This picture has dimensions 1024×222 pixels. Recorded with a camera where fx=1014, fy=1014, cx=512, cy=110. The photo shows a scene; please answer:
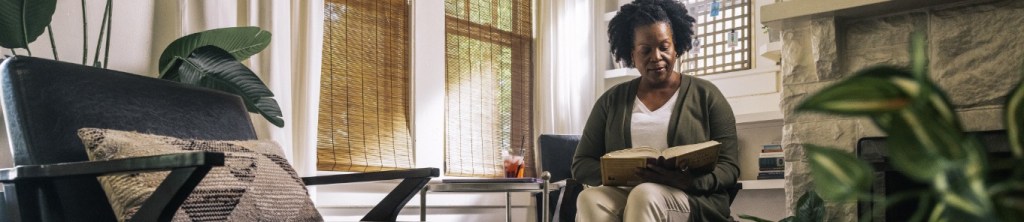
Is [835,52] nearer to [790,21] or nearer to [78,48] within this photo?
[790,21]

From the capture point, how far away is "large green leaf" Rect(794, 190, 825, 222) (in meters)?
2.53

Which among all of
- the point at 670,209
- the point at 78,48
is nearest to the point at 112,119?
the point at 78,48

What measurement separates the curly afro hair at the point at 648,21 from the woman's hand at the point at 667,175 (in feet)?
1.83

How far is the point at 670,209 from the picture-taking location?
2.49 metres

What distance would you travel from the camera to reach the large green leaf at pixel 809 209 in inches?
99.7

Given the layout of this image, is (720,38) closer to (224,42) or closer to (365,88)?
(365,88)

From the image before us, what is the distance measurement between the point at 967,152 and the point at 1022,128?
2 centimetres

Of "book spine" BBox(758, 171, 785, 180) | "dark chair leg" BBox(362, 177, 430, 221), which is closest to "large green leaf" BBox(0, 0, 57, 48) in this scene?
"dark chair leg" BBox(362, 177, 430, 221)

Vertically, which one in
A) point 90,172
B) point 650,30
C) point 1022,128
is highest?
point 650,30

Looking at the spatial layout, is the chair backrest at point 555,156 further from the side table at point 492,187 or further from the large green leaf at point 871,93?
the large green leaf at point 871,93

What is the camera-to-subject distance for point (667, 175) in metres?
2.50

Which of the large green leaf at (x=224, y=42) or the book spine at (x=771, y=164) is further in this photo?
the book spine at (x=771, y=164)

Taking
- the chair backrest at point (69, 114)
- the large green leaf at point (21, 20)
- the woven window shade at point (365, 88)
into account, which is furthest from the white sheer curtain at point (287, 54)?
the chair backrest at point (69, 114)

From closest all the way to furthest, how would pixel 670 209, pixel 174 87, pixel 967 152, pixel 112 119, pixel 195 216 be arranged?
1. pixel 967 152
2. pixel 195 216
3. pixel 112 119
4. pixel 174 87
5. pixel 670 209
